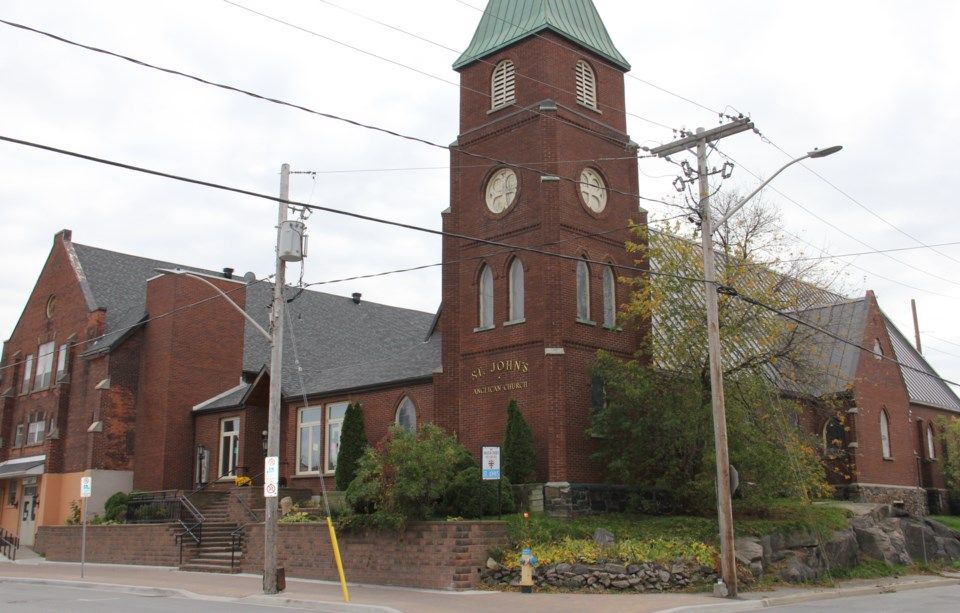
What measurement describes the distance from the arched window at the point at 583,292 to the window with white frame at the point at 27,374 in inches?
1160

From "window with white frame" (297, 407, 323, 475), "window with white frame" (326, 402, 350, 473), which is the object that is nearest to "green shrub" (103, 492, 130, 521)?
"window with white frame" (297, 407, 323, 475)

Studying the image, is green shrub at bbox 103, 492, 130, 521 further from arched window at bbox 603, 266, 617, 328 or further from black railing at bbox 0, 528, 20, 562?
arched window at bbox 603, 266, 617, 328

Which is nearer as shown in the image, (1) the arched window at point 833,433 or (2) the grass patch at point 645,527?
(2) the grass patch at point 645,527

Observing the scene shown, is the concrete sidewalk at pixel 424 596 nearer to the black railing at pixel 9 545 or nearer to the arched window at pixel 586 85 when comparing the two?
the black railing at pixel 9 545

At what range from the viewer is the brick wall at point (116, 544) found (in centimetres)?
Result: 2994

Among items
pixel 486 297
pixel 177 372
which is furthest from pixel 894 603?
pixel 177 372

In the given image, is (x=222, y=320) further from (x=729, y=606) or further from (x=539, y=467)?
(x=729, y=606)

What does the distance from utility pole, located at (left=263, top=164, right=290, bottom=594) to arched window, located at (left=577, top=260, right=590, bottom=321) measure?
9.08m

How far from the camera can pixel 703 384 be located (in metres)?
24.7

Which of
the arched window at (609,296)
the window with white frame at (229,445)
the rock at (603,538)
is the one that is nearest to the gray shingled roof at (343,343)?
the window with white frame at (229,445)

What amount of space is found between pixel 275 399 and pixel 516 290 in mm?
8989

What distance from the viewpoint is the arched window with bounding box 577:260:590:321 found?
87.0ft

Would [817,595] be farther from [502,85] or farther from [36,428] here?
[36,428]

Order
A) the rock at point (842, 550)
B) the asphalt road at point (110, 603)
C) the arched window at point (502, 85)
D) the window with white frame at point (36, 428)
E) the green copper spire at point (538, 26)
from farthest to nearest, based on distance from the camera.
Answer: the window with white frame at point (36, 428) → the arched window at point (502, 85) → the green copper spire at point (538, 26) → the rock at point (842, 550) → the asphalt road at point (110, 603)
